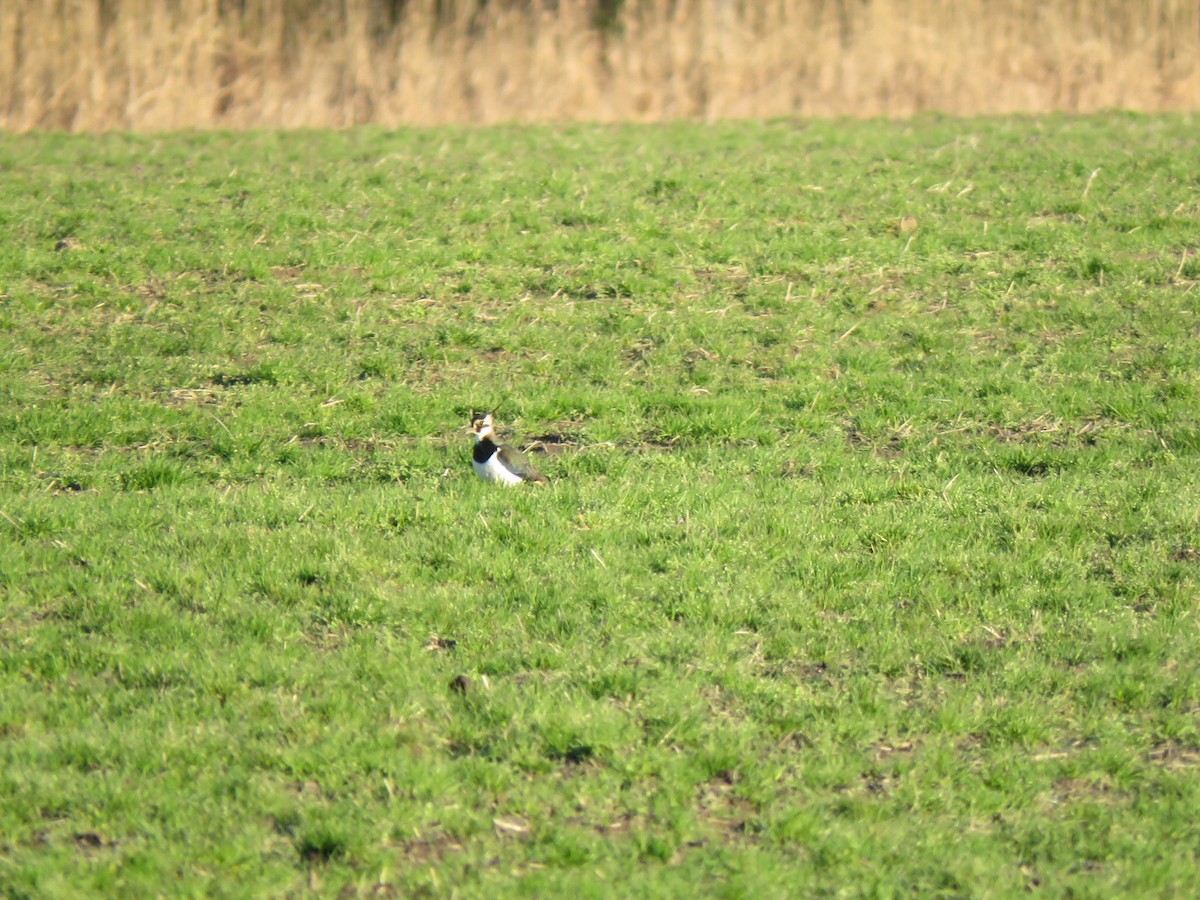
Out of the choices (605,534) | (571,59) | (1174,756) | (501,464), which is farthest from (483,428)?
(571,59)

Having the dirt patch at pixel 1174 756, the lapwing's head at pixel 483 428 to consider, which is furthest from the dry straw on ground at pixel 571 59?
the dirt patch at pixel 1174 756

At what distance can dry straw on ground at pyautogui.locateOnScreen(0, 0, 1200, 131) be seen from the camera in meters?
21.2

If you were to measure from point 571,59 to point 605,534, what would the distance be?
16.1 meters

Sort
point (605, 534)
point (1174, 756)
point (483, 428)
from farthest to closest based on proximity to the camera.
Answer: point (483, 428), point (605, 534), point (1174, 756)

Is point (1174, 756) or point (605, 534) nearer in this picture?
point (1174, 756)

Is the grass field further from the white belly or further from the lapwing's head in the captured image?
the lapwing's head

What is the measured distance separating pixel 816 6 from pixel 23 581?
1948cm

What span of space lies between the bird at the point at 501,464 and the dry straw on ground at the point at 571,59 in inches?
543

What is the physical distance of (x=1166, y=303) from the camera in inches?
493

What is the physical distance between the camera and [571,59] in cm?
2241

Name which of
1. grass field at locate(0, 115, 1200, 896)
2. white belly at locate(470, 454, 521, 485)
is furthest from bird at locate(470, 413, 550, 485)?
grass field at locate(0, 115, 1200, 896)

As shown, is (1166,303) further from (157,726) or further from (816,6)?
(816,6)

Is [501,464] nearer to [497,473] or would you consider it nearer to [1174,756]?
[497,473]

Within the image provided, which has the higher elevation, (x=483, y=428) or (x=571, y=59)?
(x=571, y=59)
